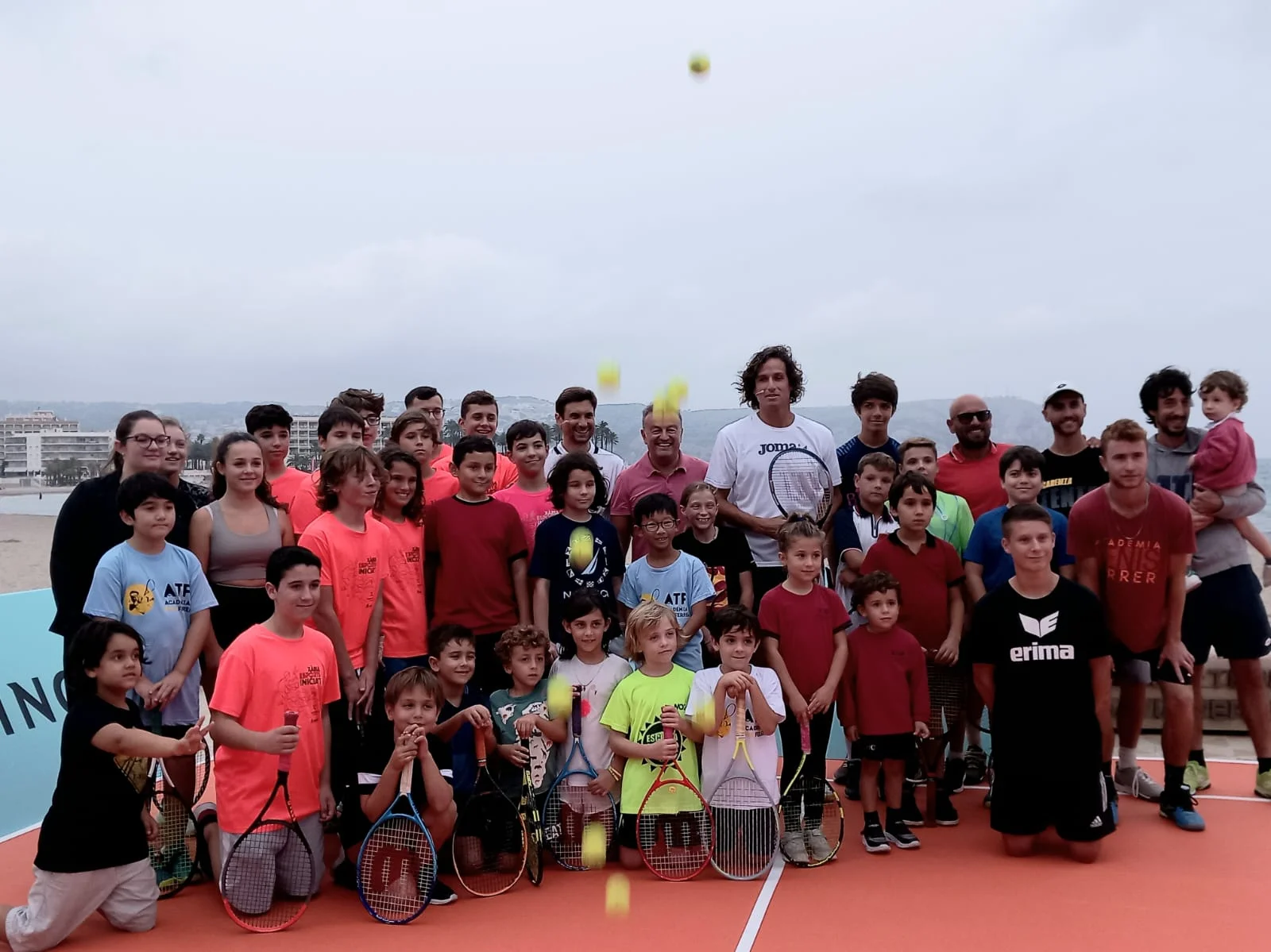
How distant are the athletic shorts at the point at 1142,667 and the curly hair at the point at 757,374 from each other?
7.71 feet

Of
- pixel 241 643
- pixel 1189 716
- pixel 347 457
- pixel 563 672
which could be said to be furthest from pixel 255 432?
pixel 1189 716

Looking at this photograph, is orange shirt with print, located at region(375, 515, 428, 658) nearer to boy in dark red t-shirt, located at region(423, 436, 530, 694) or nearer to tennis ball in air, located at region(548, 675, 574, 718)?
boy in dark red t-shirt, located at region(423, 436, 530, 694)

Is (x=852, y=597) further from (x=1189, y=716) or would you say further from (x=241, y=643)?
(x=241, y=643)

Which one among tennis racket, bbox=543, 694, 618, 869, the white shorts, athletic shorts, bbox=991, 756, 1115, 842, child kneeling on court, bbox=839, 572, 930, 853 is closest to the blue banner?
the white shorts

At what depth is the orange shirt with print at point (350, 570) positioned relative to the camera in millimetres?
5090

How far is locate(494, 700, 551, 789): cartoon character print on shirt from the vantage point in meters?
5.21

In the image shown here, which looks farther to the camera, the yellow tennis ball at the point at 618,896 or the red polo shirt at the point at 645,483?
the red polo shirt at the point at 645,483

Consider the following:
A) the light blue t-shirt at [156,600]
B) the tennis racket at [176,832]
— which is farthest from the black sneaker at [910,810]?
the light blue t-shirt at [156,600]

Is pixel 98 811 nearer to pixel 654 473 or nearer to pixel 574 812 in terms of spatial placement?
pixel 574 812

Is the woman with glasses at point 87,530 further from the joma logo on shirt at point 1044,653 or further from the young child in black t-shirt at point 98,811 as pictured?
the joma logo on shirt at point 1044,653

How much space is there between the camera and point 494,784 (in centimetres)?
497

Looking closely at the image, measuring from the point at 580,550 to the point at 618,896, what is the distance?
177 centimetres

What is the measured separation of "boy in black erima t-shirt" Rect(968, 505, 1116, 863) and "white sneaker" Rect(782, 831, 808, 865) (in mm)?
1008

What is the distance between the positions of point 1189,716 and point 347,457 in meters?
4.65
